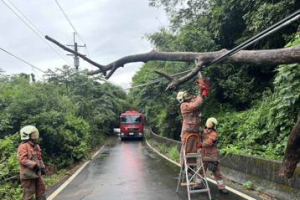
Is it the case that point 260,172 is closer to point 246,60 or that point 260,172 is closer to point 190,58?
point 246,60

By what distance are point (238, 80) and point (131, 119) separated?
19358mm

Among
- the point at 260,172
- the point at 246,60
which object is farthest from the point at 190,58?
the point at 260,172

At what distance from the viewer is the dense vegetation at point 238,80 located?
9445 millimetres

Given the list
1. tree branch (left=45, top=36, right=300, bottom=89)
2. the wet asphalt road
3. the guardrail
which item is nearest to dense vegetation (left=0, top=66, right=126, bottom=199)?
the wet asphalt road

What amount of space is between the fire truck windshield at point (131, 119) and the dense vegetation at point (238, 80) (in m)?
A: 9.47

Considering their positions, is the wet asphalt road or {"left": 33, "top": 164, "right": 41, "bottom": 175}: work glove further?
the wet asphalt road

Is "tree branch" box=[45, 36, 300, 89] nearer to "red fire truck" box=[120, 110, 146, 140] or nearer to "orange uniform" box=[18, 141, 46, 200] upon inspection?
"orange uniform" box=[18, 141, 46, 200]

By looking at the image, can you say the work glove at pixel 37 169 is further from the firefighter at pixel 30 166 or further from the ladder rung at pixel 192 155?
the ladder rung at pixel 192 155

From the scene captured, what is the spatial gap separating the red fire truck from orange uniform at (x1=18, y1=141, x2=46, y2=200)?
26958 mm

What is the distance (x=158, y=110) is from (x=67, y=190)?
16253 millimetres

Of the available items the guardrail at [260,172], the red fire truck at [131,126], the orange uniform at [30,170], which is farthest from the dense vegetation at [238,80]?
the red fire truck at [131,126]

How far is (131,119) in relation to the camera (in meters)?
34.2

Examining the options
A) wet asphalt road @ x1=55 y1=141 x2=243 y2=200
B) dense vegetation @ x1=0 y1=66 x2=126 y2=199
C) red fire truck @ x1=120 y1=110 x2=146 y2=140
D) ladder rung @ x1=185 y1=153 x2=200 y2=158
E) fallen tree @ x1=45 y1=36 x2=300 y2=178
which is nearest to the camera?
fallen tree @ x1=45 y1=36 x2=300 y2=178

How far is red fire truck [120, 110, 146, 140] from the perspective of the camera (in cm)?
3359
